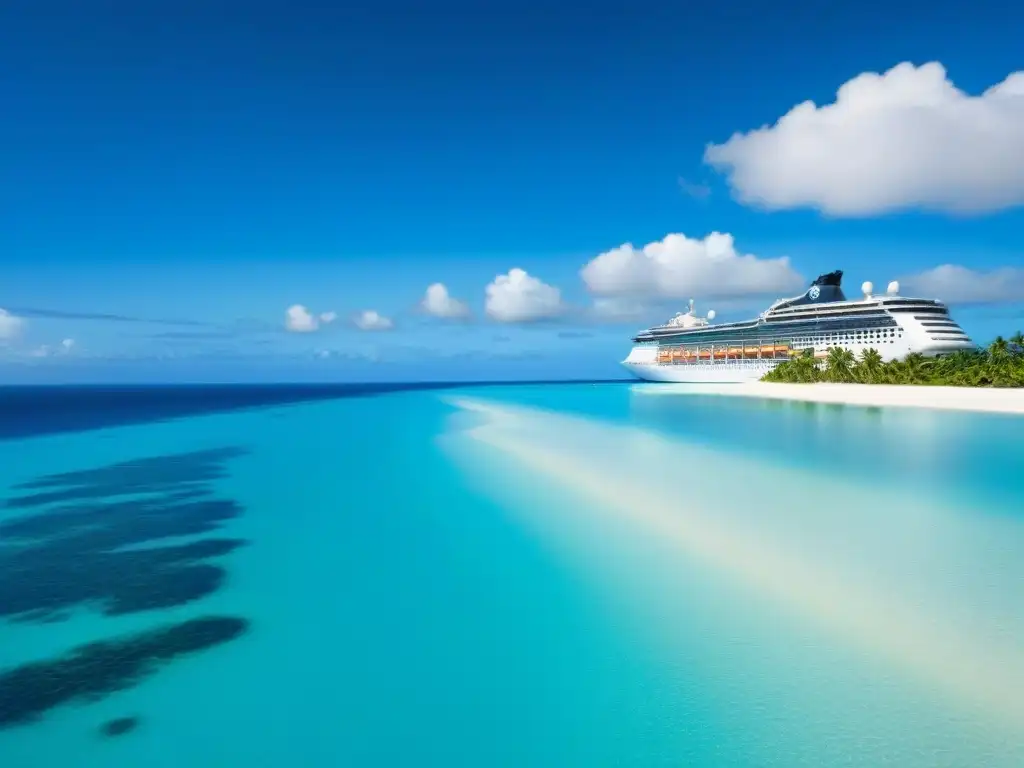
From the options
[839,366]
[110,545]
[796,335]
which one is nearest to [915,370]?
[839,366]

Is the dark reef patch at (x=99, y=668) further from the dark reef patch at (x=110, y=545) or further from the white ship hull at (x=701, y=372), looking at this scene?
the white ship hull at (x=701, y=372)

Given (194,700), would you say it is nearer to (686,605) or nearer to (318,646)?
(318,646)

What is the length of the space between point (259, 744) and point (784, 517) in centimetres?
968

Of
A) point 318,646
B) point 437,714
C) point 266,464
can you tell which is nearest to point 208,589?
point 318,646

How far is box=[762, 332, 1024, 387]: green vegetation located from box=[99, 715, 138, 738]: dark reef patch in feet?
170

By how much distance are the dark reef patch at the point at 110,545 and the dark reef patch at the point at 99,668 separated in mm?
1023

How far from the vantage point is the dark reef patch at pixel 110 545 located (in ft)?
26.2

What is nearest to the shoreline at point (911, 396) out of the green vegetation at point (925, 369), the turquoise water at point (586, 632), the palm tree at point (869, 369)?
the green vegetation at point (925, 369)

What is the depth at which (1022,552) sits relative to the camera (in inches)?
354

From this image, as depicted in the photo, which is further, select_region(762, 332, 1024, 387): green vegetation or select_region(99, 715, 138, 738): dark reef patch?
select_region(762, 332, 1024, 387): green vegetation

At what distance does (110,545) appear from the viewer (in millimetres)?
10633

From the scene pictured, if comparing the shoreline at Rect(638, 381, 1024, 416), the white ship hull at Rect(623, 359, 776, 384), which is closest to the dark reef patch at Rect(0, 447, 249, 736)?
the shoreline at Rect(638, 381, 1024, 416)

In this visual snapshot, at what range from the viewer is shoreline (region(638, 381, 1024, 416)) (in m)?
36.6

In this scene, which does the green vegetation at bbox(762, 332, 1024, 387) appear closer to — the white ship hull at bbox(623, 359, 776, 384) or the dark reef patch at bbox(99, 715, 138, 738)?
the white ship hull at bbox(623, 359, 776, 384)
